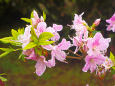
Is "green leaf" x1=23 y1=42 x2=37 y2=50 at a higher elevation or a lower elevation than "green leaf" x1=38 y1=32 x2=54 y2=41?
lower

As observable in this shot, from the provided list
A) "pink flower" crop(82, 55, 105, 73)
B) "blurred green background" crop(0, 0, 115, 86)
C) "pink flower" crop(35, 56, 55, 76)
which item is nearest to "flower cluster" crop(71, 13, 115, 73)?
"pink flower" crop(82, 55, 105, 73)

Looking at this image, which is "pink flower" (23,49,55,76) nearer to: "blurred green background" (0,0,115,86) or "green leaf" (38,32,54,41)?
"green leaf" (38,32,54,41)

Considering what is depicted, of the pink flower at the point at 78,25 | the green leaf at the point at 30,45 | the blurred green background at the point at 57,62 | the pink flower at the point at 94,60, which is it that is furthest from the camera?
the blurred green background at the point at 57,62

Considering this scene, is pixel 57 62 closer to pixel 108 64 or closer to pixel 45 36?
pixel 108 64

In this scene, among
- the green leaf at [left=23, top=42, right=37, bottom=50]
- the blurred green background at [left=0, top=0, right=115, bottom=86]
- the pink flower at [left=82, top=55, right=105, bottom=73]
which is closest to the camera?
the green leaf at [left=23, top=42, right=37, bottom=50]

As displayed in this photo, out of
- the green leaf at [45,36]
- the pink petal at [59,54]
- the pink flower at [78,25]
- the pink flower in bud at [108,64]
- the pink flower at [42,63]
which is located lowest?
the pink flower in bud at [108,64]

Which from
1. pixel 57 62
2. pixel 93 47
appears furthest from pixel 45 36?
pixel 57 62

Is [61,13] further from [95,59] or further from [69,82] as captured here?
[95,59]

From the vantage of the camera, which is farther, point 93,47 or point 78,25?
point 78,25

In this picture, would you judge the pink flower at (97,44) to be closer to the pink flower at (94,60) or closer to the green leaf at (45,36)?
the pink flower at (94,60)

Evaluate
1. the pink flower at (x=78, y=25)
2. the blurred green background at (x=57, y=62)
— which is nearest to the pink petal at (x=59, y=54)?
the pink flower at (x=78, y=25)

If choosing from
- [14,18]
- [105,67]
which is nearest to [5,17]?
[14,18]
